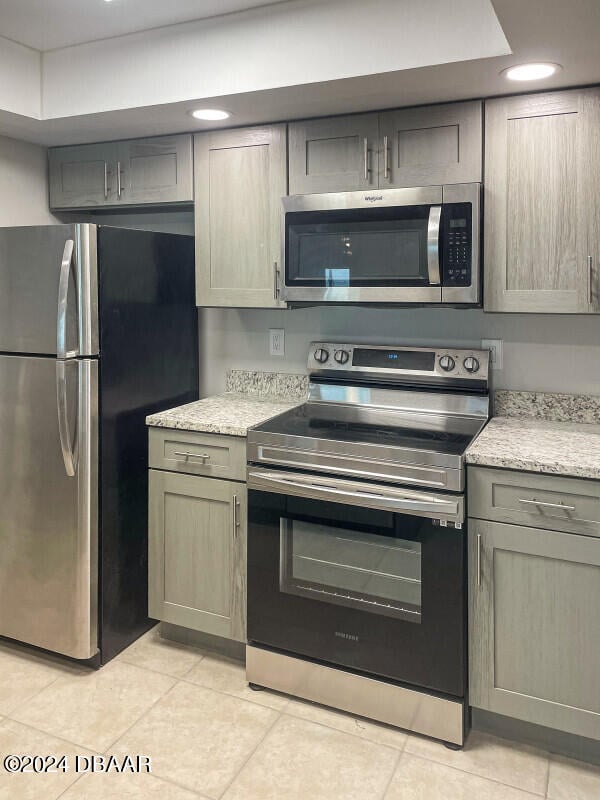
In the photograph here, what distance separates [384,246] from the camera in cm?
228

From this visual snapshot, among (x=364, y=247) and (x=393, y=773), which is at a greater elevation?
(x=364, y=247)

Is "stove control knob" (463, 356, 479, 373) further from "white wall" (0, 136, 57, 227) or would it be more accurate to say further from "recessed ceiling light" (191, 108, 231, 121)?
"white wall" (0, 136, 57, 227)

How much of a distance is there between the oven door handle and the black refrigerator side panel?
1.87ft

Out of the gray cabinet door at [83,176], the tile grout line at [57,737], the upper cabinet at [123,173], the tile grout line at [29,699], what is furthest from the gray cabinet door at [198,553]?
the gray cabinet door at [83,176]

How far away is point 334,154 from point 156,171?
0.80m

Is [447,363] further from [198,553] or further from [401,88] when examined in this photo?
[198,553]

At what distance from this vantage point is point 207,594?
2457mm

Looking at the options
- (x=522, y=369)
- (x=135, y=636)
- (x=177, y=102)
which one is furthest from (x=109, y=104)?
(x=135, y=636)

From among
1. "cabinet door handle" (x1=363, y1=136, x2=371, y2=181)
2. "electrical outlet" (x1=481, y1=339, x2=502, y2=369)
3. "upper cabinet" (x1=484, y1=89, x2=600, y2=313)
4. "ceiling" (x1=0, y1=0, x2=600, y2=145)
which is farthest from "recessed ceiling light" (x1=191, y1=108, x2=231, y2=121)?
"electrical outlet" (x1=481, y1=339, x2=502, y2=369)

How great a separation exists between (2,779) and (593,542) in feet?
5.97

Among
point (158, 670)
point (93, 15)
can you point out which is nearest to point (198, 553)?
Result: point (158, 670)

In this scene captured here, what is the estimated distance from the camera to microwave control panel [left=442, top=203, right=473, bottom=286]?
2.15 m

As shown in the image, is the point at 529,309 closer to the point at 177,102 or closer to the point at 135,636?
the point at 177,102

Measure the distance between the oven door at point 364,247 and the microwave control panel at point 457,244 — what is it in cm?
3
